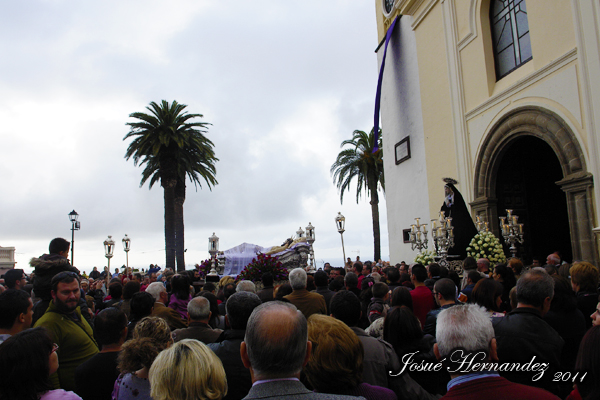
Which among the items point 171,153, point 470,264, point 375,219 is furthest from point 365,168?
point 470,264

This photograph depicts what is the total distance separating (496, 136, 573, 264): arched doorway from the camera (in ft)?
49.3

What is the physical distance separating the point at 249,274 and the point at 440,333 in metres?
9.96

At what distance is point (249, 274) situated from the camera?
12102 millimetres

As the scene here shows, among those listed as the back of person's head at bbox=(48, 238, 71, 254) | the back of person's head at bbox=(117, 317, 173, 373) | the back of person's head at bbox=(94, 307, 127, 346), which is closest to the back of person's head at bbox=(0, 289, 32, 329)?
the back of person's head at bbox=(94, 307, 127, 346)

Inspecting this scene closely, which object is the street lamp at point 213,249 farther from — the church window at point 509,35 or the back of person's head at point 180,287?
the church window at point 509,35

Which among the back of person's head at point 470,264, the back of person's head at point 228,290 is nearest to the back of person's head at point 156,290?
the back of person's head at point 228,290

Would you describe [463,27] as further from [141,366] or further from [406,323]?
[141,366]

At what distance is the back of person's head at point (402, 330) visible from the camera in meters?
3.61

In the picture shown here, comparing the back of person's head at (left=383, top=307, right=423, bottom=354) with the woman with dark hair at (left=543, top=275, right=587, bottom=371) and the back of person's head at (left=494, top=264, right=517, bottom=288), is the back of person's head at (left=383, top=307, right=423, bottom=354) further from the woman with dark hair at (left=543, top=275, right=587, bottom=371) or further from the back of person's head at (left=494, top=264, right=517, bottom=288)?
the back of person's head at (left=494, top=264, right=517, bottom=288)

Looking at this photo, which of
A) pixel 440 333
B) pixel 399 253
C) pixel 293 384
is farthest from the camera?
pixel 399 253

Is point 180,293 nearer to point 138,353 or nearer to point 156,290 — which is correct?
point 156,290

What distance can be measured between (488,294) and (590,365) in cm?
139

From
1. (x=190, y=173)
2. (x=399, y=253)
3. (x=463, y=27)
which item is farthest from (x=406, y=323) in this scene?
(x=190, y=173)

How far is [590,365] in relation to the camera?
263 centimetres
